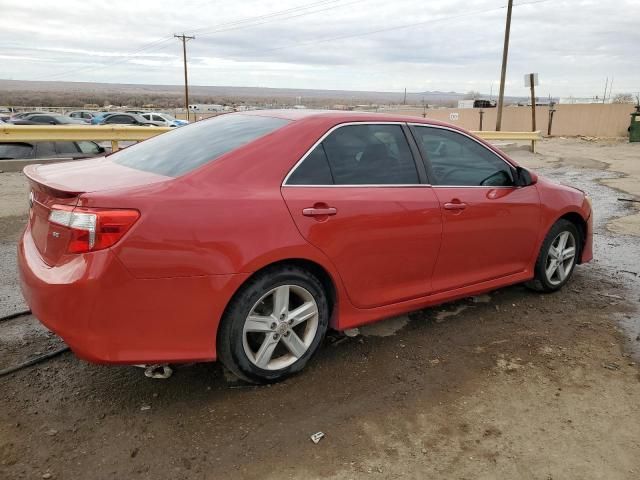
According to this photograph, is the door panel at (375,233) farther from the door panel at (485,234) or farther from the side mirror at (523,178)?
the side mirror at (523,178)

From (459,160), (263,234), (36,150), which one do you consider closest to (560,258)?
(459,160)

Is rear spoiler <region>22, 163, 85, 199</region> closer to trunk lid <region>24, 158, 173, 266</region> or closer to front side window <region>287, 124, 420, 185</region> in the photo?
trunk lid <region>24, 158, 173, 266</region>

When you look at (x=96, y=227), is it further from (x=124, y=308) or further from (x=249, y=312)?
(x=249, y=312)

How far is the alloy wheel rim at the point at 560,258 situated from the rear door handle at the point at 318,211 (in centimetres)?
241

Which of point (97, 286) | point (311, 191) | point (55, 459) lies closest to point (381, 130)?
point (311, 191)

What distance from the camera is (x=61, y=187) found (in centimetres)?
282

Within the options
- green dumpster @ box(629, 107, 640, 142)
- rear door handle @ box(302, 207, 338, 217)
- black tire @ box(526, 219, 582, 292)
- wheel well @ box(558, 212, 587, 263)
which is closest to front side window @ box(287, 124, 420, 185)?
rear door handle @ box(302, 207, 338, 217)

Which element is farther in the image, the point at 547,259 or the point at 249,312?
the point at 547,259

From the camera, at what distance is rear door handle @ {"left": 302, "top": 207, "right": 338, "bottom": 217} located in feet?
10.3

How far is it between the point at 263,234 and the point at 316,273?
526 millimetres

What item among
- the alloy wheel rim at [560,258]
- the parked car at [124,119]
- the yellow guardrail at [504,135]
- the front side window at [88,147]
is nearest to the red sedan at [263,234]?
the alloy wheel rim at [560,258]

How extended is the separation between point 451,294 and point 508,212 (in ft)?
2.63

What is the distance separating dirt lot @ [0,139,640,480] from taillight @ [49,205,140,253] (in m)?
0.96

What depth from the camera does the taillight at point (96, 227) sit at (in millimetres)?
2590
